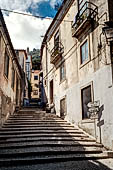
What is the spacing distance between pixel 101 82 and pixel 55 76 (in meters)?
6.80

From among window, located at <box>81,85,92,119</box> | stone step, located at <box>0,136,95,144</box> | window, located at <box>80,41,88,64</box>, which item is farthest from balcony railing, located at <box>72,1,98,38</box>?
stone step, located at <box>0,136,95,144</box>

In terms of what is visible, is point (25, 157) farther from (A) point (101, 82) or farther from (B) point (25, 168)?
(A) point (101, 82)

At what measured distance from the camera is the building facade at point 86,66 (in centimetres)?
699

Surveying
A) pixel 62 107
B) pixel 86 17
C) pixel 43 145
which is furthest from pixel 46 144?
pixel 86 17

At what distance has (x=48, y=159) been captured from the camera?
5512 mm

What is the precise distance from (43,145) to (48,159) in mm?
1051

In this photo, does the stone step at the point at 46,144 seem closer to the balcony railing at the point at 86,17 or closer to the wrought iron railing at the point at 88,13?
the balcony railing at the point at 86,17

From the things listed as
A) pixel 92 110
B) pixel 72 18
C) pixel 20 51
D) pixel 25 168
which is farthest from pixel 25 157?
pixel 20 51

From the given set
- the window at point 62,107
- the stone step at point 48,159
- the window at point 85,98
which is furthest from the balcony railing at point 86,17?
the stone step at point 48,159

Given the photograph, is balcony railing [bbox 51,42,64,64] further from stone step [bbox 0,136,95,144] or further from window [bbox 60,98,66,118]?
stone step [bbox 0,136,95,144]

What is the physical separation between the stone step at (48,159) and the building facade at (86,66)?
0.91 metres

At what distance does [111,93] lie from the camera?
A: 6.64m

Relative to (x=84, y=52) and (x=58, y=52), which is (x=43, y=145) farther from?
(x=58, y=52)

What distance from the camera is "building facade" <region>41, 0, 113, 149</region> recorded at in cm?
699
